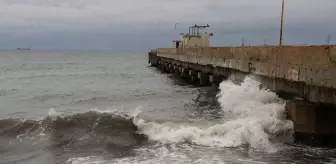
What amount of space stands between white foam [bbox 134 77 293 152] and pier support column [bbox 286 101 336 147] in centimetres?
40

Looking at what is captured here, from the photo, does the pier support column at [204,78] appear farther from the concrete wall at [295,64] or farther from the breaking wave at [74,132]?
the breaking wave at [74,132]

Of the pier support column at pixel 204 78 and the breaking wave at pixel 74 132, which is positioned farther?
the pier support column at pixel 204 78

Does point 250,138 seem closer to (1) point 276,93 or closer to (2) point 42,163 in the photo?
(1) point 276,93

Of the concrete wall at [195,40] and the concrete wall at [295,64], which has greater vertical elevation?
the concrete wall at [195,40]

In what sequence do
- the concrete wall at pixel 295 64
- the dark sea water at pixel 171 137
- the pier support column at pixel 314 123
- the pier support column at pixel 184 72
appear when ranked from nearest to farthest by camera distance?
the concrete wall at pixel 295 64 → the dark sea water at pixel 171 137 → the pier support column at pixel 314 123 → the pier support column at pixel 184 72

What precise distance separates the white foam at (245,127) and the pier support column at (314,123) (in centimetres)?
40

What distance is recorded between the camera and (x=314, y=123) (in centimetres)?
1044

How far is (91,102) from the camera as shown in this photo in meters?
23.1

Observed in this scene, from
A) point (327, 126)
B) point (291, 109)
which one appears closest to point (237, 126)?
point (291, 109)

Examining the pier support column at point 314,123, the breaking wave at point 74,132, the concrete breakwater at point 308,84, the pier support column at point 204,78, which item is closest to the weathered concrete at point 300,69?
the concrete breakwater at point 308,84

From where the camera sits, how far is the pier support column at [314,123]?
10.3 meters

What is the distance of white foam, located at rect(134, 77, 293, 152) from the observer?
37.3 ft

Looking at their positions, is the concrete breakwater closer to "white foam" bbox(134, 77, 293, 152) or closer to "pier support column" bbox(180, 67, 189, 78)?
"white foam" bbox(134, 77, 293, 152)

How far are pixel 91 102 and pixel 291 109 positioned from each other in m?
14.2
